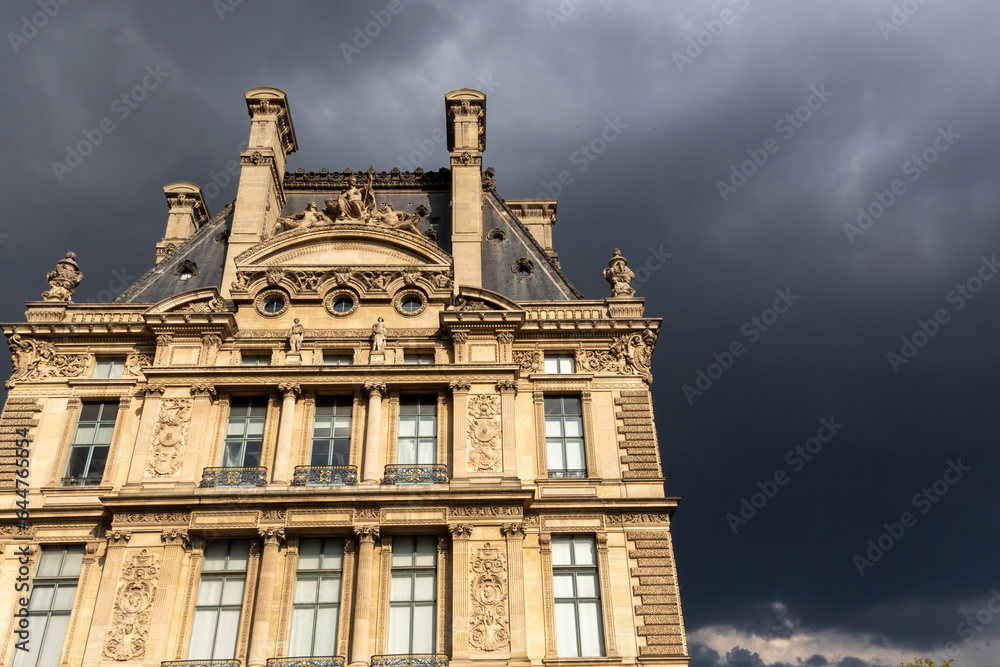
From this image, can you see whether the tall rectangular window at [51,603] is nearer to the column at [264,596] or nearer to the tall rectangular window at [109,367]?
the column at [264,596]

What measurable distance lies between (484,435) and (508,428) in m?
0.66

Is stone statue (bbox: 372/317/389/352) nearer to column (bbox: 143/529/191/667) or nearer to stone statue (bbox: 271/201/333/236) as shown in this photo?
stone statue (bbox: 271/201/333/236)

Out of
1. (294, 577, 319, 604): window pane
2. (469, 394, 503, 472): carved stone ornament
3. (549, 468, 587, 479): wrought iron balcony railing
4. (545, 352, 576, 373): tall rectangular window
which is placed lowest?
(294, 577, 319, 604): window pane

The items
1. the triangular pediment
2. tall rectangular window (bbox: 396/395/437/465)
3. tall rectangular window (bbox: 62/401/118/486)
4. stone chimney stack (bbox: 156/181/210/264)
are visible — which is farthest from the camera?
stone chimney stack (bbox: 156/181/210/264)

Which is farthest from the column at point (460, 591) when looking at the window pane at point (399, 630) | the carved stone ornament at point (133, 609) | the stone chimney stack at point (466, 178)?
the stone chimney stack at point (466, 178)

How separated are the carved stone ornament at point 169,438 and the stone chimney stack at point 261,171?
4663 millimetres

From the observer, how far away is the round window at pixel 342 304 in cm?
2713

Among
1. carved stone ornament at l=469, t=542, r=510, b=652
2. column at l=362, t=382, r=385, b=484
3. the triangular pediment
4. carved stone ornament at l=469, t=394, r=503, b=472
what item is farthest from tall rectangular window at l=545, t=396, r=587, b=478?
the triangular pediment

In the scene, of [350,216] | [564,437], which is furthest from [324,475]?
[350,216]

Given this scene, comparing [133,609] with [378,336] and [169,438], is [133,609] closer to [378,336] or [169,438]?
[169,438]

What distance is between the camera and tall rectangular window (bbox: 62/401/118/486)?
24297 millimetres

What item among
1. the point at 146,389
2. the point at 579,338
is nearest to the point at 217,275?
the point at 146,389

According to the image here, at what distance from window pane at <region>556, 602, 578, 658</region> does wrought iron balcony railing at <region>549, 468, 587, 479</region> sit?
3.41 m

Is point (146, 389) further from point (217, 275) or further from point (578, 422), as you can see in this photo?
point (578, 422)
